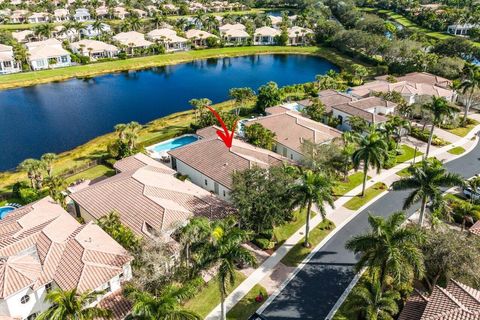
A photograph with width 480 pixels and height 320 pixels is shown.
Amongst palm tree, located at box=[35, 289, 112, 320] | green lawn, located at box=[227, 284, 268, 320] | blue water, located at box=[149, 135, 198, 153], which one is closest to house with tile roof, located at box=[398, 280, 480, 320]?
green lawn, located at box=[227, 284, 268, 320]

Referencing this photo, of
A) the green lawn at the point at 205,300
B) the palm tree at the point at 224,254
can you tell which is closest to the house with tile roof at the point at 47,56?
the green lawn at the point at 205,300

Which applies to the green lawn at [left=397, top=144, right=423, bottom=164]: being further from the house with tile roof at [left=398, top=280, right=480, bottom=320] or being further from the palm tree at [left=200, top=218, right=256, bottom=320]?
the palm tree at [left=200, top=218, right=256, bottom=320]

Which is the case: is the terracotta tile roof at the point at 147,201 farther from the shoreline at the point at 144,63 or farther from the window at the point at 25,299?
the shoreline at the point at 144,63

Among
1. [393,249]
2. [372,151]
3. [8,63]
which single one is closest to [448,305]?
[393,249]

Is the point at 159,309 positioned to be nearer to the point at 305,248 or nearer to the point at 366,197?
the point at 305,248

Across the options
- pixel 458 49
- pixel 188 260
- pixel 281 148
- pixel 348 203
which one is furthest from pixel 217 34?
pixel 188 260

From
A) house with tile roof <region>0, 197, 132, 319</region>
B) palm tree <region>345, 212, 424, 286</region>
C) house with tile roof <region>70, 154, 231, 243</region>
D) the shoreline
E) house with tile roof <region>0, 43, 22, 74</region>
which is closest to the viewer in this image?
palm tree <region>345, 212, 424, 286</region>
